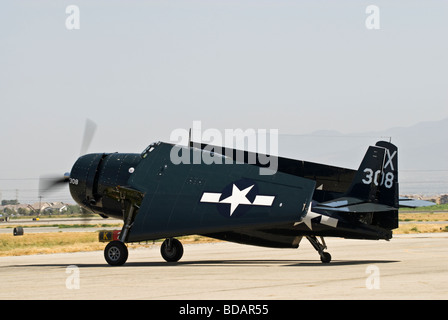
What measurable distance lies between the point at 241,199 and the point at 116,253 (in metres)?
4.37

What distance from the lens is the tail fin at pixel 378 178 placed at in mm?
21203

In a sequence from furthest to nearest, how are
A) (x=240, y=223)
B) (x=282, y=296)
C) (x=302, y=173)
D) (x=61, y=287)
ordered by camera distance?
(x=302, y=173) < (x=240, y=223) < (x=61, y=287) < (x=282, y=296)

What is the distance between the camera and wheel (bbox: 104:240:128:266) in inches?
872

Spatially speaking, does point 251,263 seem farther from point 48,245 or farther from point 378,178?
point 48,245

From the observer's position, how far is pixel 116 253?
22188 millimetres

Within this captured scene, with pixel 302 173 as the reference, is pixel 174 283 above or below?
below

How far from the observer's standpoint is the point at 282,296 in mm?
13289

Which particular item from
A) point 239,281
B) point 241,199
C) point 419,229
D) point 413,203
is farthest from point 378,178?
point 419,229

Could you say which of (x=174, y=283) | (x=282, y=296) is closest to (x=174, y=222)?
(x=174, y=283)
